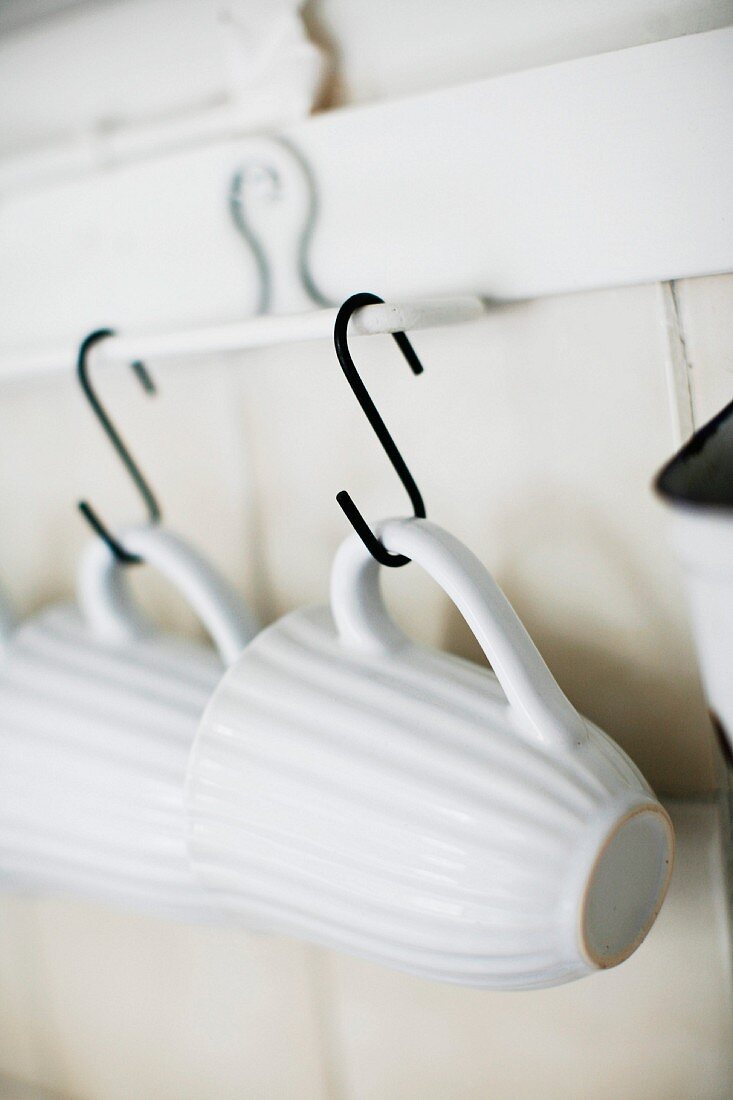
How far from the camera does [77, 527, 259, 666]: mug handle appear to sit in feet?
1.16

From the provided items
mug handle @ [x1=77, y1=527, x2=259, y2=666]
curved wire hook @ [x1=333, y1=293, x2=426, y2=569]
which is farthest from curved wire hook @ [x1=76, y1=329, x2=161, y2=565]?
curved wire hook @ [x1=333, y1=293, x2=426, y2=569]

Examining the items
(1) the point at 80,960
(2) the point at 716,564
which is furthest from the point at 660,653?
(1) the point at 80,960

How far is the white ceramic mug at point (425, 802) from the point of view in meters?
0.26

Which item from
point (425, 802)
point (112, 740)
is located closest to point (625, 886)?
point (425, 802)

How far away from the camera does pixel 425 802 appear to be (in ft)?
0.90

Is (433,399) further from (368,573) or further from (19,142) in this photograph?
(19,142)

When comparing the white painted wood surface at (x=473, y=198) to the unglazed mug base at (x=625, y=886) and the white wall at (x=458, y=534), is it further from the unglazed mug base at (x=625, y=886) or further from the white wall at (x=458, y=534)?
the unglazed mug base at (x=625, y=886)

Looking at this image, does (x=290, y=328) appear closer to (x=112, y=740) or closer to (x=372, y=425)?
(x=372, y=425)

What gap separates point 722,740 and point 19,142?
384mm

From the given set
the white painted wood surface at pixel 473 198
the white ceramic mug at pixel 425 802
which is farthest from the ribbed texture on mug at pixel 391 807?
the white painted wood surface at pixel 473 198

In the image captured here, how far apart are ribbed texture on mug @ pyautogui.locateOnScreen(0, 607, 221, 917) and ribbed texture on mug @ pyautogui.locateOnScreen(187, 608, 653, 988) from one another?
1.2 inches

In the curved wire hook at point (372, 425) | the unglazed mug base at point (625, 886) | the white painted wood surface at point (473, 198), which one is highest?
the white painted wood surface at point (473, 198)

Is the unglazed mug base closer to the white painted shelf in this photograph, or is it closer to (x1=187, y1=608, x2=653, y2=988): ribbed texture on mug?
(x1=187, y1=608, x2=653, y2=988): ribbed texture on mug

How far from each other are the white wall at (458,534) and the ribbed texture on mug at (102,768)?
7 cm
